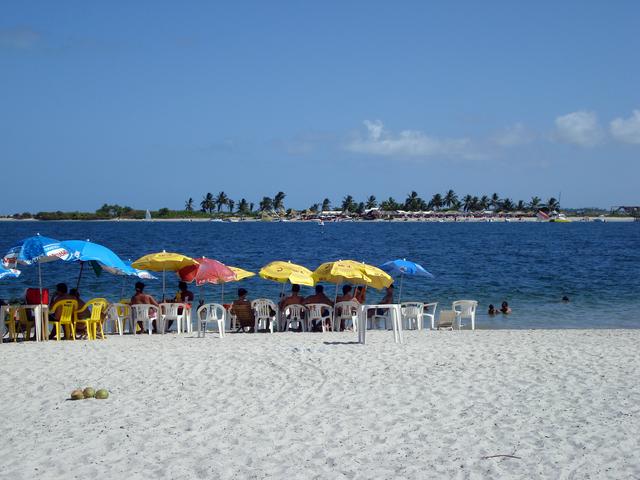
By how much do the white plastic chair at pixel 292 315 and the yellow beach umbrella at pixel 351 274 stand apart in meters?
0.80

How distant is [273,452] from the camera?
274 inches

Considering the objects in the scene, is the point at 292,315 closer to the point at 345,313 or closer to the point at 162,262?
the point at 345,313

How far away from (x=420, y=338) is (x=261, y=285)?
16.3 meters

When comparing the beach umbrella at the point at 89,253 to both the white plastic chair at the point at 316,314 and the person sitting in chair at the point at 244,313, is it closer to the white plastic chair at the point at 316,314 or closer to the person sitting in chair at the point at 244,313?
the person sitting in chair at the point at 244,313

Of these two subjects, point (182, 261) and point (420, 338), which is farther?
point (182, 261)

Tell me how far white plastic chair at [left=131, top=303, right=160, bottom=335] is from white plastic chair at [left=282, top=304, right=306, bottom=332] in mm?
2644

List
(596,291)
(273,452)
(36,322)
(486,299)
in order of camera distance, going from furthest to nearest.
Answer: (596,291) < (486,299) < (36,322) < (273,452)

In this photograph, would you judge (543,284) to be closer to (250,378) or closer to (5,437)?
(250,378)

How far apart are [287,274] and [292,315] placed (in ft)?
3.05

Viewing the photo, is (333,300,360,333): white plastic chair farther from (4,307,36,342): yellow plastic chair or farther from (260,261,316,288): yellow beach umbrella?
(4,307,36,342): yellow plastic chair

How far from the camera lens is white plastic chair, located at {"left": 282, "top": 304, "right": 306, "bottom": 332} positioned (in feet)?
53.4

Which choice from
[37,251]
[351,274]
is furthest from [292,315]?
[37,251]

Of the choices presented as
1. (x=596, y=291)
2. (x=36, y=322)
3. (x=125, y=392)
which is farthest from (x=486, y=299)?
(x=125, y=392)

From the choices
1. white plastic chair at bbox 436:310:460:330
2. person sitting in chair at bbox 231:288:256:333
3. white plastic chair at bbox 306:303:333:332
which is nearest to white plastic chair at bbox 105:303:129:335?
person sitting in chair at bbox 231:288:256:333
